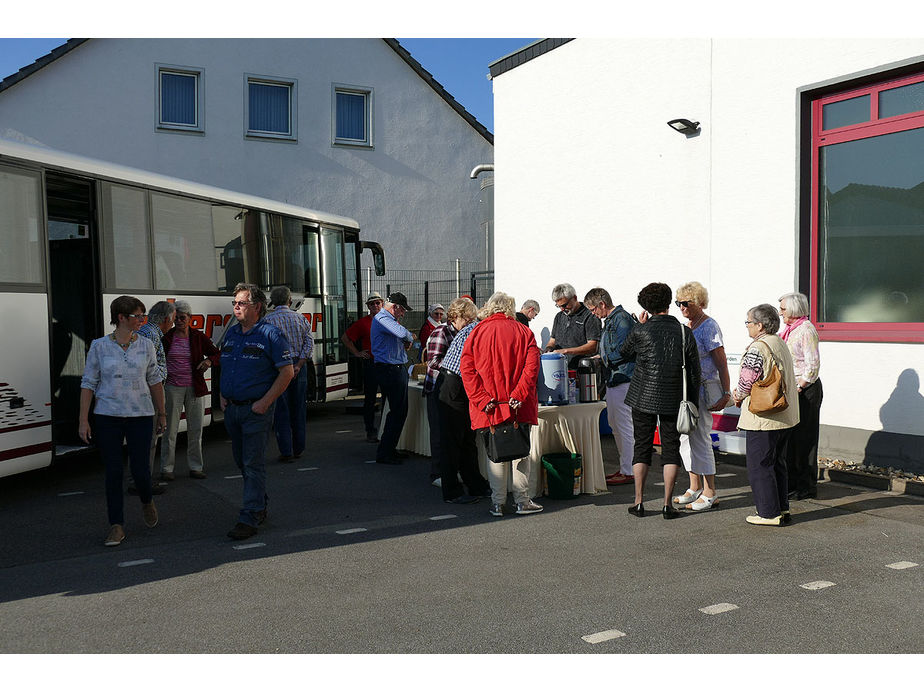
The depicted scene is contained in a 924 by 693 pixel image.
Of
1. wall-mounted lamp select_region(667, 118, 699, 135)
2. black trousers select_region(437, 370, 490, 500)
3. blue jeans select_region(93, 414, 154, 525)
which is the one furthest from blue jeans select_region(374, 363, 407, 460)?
wall-mounted lamp select_region(667, 118, 699, 135)

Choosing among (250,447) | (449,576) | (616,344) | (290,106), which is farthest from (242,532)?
(290,106)

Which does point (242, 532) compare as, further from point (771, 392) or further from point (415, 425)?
point (771, 392)

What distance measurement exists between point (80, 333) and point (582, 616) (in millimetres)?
6250

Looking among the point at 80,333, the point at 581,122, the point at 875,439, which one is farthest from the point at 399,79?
the point at 875,439

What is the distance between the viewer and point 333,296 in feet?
44.2

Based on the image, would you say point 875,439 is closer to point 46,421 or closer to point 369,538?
point 369,538

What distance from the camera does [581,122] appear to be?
12586 mm

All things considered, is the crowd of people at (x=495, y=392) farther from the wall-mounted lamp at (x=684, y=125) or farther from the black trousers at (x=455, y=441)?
the wall-mounted lamp at (x=684, y=125)

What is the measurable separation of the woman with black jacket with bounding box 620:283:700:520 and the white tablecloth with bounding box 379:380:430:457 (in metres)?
3.19

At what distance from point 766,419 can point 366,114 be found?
17.6 meters

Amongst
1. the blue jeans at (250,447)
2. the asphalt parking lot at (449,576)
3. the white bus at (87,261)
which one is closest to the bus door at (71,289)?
the white bus at (87,261)

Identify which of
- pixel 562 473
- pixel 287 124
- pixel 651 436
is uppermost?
pixel 287 124

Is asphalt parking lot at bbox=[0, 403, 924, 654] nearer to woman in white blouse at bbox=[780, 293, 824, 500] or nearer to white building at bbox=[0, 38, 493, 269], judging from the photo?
woman in white blouse at bbox=[780, 293, 824, 500]

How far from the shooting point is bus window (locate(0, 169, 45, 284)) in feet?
23.8
